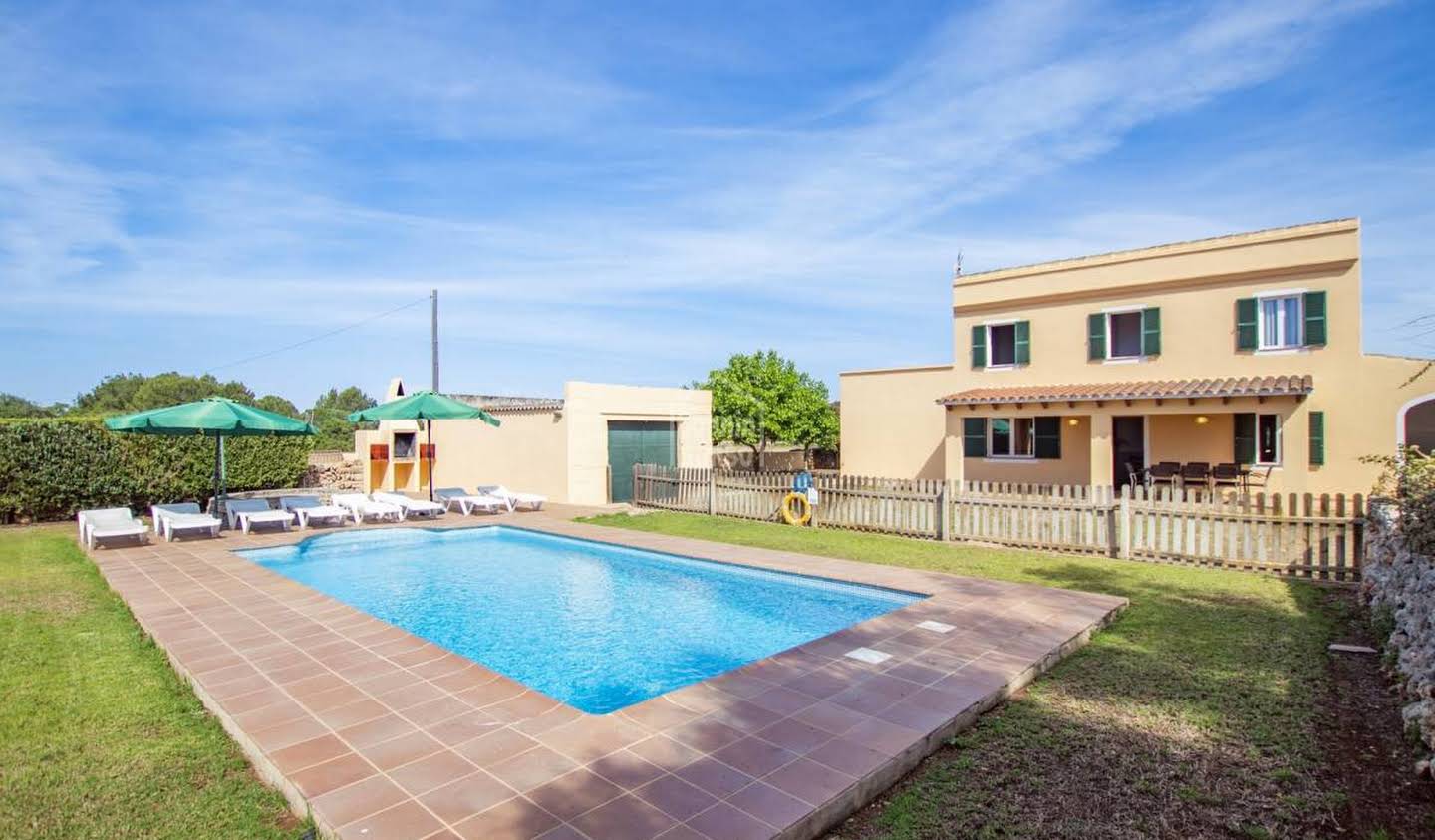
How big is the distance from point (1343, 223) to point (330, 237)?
90.1 ft

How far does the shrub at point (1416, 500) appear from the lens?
5184 mm

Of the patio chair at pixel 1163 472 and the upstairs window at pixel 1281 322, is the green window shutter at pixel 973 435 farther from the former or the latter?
the upstairs window at pixel 1281 322

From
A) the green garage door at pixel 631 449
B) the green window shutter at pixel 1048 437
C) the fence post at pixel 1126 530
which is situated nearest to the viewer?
the fence post at pixel 1126 530

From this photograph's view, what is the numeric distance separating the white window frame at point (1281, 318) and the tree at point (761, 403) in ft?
43.0

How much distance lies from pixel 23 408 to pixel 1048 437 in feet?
239

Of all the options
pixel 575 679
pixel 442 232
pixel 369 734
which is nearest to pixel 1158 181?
pixel 575 679

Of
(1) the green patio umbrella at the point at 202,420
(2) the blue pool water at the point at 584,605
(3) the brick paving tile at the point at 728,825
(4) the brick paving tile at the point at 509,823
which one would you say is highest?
(1) the green patio umbrella at the point at 202,420

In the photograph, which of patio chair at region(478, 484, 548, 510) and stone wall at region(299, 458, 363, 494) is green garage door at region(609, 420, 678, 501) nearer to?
patio chair at region(478, 484, 548, 510)

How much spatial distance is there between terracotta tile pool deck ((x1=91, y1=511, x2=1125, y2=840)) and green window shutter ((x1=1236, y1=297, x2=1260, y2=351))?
12.7 metres

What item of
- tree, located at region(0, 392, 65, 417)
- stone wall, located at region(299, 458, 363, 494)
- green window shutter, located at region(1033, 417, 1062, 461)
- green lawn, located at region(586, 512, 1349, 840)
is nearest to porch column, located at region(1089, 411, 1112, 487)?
green window shutter, located at region(1033, 417, 1062, 461)

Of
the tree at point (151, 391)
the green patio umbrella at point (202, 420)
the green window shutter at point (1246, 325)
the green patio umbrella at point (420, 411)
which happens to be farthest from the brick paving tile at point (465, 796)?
the tree at point (151, 391)

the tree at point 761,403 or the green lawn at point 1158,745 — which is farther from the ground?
the tree at point 761,403

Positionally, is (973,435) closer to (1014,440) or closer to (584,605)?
(1014,440)

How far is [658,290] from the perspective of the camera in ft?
92.6
